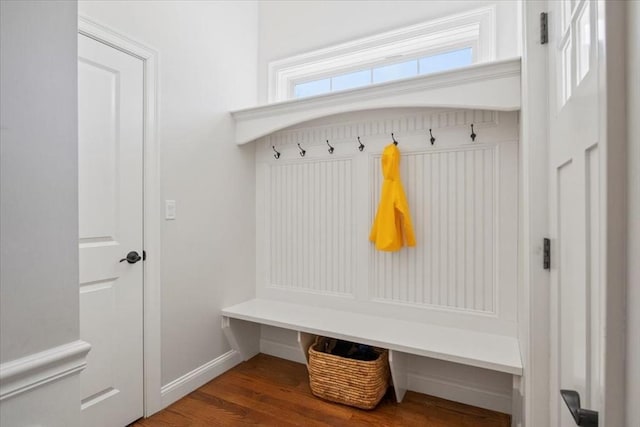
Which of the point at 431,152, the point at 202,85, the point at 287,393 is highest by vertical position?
the point at 202,85

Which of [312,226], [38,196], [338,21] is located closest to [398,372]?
[312,226]

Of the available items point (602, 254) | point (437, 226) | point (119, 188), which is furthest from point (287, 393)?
point (602, 254)

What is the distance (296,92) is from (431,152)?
1229mm

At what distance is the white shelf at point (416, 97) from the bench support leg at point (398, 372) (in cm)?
142

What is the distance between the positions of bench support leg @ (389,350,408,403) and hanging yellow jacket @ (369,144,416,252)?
0.62m

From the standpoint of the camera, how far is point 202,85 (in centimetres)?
225

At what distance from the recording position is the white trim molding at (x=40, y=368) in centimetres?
63

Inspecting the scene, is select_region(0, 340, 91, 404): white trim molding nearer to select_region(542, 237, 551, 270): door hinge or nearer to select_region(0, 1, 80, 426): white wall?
select_region(0, 1, 80, 426): white wall

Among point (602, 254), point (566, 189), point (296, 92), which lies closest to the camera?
point (602, 254)

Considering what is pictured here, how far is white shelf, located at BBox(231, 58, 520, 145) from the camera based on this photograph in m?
1.66

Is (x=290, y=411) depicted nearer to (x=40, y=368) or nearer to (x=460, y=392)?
(x=460, y=392)

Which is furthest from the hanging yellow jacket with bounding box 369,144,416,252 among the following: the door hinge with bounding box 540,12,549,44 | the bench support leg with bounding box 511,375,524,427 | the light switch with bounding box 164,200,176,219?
the light switch with bounding box 164,200,176,219

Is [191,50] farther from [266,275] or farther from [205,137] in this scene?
[266,275]

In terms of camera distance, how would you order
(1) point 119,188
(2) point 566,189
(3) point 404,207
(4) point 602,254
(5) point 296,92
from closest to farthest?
(4) point 602,254 < (2) point 566,189 < (1) point 119,188 < (3) point 404,207 < (5) point 296,92
